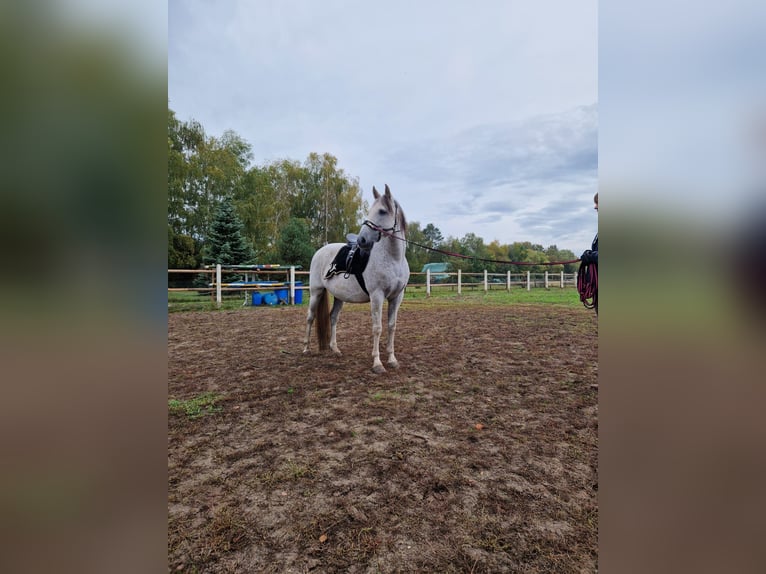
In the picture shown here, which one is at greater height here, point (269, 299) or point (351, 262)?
point (351, 262)

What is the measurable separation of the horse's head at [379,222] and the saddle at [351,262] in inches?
10.5

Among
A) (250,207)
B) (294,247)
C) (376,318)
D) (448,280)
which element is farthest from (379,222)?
(448,280)

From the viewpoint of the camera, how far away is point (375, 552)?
4.65ft

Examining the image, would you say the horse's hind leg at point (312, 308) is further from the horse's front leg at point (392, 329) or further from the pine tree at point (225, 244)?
the pine tree at point (225, 244)

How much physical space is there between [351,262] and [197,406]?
7.64 feet

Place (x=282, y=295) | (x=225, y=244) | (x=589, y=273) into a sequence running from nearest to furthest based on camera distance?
(x=589, y=273)
(x=282, y=295)
(x=225, y=244)

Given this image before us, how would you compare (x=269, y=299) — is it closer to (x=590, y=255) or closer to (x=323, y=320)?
(x=323, y=320)

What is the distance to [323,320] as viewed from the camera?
496 centimetres

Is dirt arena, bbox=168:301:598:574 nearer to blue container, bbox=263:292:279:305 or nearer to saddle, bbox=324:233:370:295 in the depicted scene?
saddle, bbox=324:233:370:295
